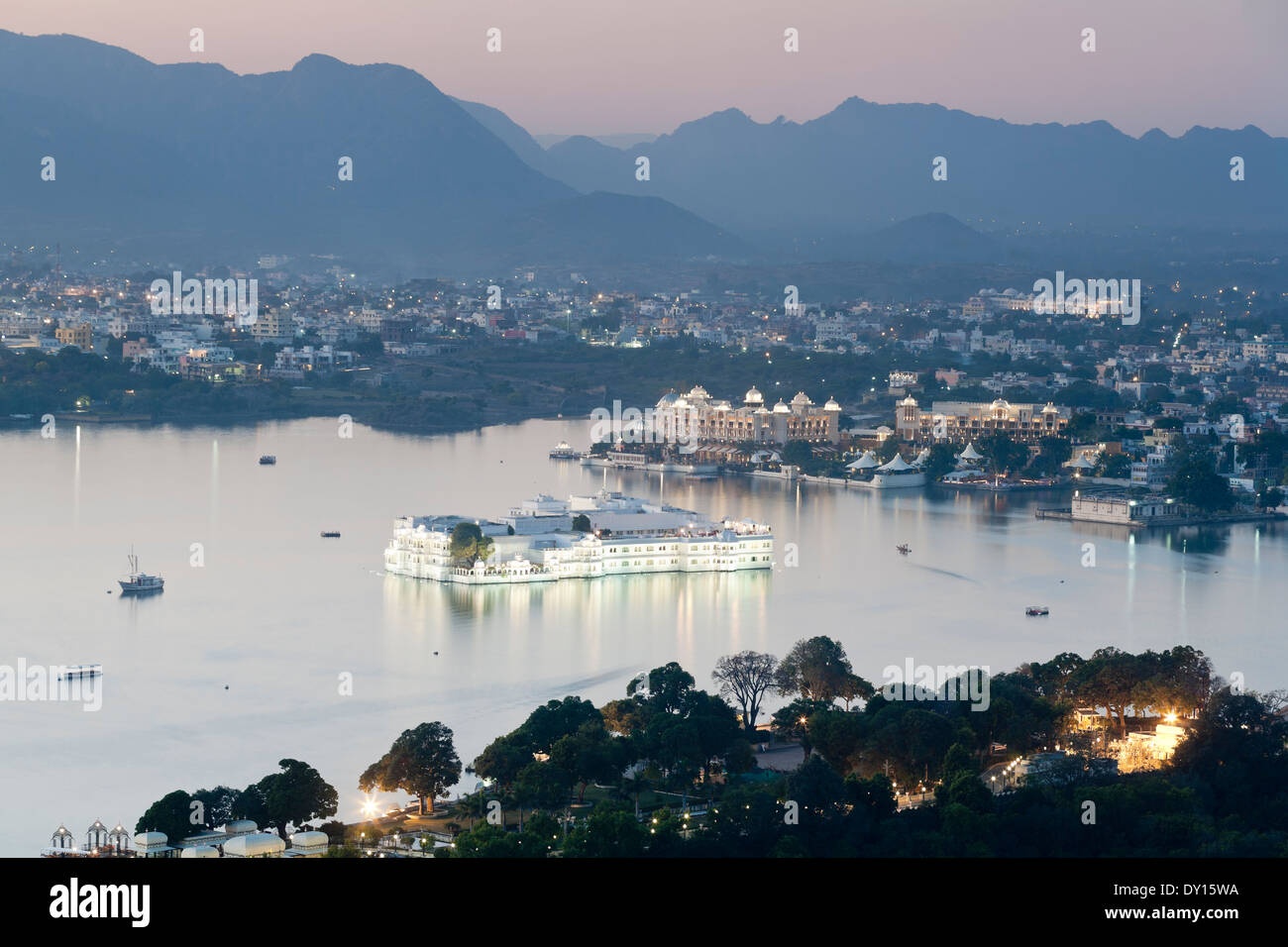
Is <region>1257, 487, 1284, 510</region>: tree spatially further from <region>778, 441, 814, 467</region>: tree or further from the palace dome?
the palace dome

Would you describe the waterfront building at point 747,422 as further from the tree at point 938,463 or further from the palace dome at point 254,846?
the palace dome at point 254,846

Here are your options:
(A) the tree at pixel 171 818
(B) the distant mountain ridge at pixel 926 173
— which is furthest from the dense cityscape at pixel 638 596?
(B) the distant mountain ridge at pixel 926 173

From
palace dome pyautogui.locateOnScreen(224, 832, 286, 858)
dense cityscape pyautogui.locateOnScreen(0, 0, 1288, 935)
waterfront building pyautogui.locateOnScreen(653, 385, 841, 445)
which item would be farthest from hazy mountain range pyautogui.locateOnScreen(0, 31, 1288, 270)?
palace dome pyautogui.locateOnScreen(224, 832, 286, 858)

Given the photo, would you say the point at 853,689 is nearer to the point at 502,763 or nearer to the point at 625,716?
the point at 625,716

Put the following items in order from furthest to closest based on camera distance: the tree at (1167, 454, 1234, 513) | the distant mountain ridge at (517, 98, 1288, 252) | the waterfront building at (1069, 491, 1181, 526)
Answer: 1. the distant mountain ridge at (517, 98, 1288, 252)
2. the tree at (1167, 454, 1234, 513)
3. the waterfront building at (1069, 491, 1181, 526)

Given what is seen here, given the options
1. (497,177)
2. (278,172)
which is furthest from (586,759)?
(497,177)
